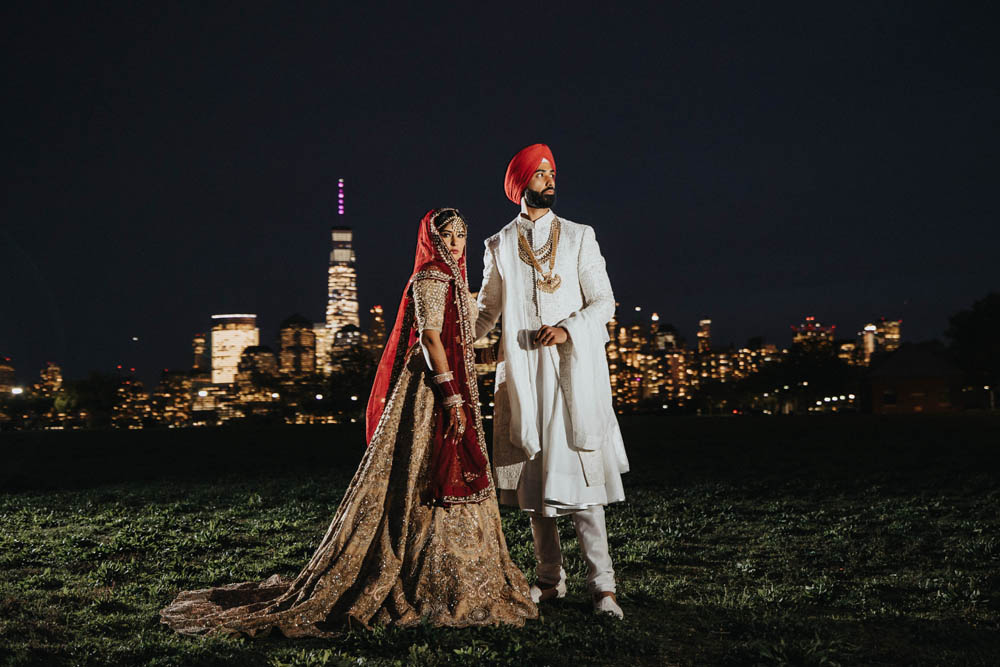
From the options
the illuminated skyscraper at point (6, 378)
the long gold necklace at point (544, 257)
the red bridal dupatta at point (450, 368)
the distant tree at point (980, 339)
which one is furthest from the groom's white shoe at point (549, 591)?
the distant tree at point (980, 339)

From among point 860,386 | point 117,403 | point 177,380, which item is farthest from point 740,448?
point 177,380

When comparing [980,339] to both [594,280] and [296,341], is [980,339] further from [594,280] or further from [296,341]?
[296,341]

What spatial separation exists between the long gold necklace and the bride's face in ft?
1.39

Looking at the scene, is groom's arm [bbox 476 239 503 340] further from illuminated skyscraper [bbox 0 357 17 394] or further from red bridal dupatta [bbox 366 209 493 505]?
illuminated skyscraper [bbox 0 357 17 394]

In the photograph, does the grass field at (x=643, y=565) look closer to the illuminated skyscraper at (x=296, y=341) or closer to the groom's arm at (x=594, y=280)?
the groom's arm at (x=594, y=280)

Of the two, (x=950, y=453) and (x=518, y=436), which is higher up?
(x=518, y=436)

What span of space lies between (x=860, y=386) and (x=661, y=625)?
77.0 metres

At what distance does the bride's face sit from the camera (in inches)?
200

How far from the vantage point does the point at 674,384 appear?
192250 mm

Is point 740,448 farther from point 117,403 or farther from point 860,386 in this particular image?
point 117,403

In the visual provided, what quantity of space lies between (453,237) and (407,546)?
1977 mm

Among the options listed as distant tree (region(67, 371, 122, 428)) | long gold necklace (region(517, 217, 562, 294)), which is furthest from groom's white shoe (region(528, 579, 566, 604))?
distant tree (region(67, 371, 122, 428))

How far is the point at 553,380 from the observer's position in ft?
16.5

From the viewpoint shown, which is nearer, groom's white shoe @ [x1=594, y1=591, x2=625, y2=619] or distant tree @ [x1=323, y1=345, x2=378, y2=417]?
groom's white shoe @ [x1=594, y1=591, x2=625, y2=619]
